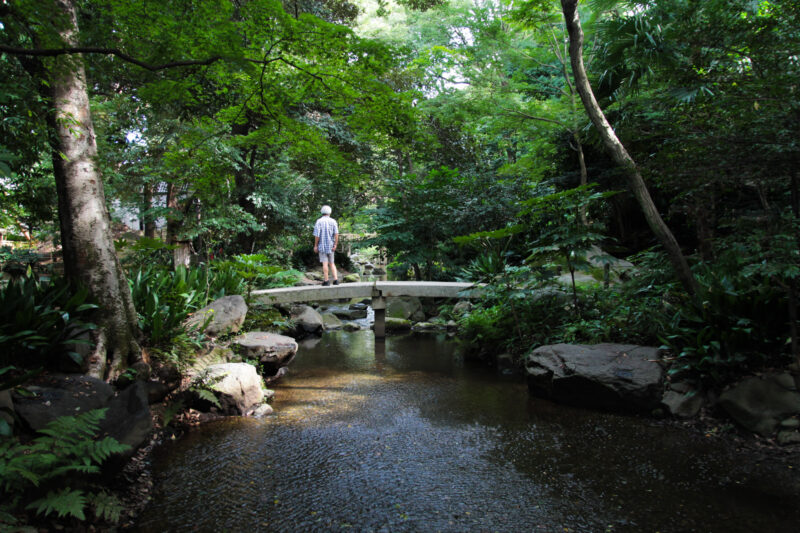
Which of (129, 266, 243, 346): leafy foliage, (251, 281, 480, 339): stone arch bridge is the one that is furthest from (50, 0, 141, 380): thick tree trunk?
(251, 281, 480, 339): stone arch bridge

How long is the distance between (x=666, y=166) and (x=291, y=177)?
1178cm

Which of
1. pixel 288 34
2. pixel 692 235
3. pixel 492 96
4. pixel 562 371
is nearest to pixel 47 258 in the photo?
pixel 288 34

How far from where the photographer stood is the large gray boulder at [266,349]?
20.0 feet

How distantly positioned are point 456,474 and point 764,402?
2851mm

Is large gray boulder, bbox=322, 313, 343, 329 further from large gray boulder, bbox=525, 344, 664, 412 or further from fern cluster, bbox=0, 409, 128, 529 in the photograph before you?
fern cluster, bbox=0, 409, 128, 529

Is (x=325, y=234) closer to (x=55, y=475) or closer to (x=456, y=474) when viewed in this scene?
(x=456, y=474)

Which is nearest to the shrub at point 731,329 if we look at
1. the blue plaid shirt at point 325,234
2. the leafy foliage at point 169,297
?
the leafy foliage at point 169,297

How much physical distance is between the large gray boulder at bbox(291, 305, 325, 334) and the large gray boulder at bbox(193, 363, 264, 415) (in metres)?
4.98

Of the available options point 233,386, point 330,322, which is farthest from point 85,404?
point 330,322

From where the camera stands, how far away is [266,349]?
6.20 metres

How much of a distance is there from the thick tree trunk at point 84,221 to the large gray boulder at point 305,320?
580cm

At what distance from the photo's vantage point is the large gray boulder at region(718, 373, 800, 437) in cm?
366

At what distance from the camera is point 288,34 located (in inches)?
177

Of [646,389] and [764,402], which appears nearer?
[764,402]
